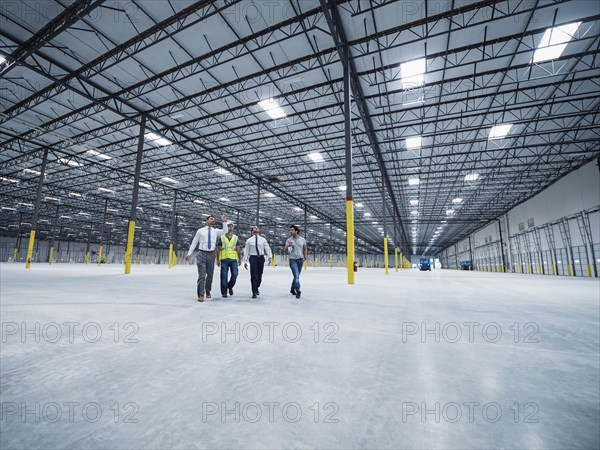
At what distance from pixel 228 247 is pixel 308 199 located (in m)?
31.5

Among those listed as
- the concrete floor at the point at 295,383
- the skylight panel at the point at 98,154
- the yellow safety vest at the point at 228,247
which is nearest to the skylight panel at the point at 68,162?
the skylight panel at the point at 98,154

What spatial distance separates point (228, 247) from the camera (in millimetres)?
6340

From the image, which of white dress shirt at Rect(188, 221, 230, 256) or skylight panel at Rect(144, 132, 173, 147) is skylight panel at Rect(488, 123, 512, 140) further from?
skylight panel at Rect(144, 132, 173, 147)

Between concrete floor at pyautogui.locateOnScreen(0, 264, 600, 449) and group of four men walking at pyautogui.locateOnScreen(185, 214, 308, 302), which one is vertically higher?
group of four men walking at pyautogui.locateOnScreen(185, 214, 308, 302)

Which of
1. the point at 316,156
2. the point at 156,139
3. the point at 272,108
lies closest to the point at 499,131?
the point at 316,156

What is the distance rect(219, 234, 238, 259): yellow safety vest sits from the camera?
6309 millimetres

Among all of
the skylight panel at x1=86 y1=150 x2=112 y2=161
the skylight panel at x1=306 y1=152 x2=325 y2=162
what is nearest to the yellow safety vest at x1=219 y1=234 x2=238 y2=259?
the skylight panel at x1=306 y1=152 x2=325 y2=162

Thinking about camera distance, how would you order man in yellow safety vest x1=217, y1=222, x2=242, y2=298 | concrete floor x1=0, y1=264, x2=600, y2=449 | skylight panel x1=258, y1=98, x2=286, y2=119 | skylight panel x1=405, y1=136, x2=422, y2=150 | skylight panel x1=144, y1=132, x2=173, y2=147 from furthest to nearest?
skylight panel x1=144, y1=132, x2=173, y2=147 → skylight panel x1=405, y1=136, x2=422, y2=150 → skylight panel x1=258, y1=98, x2=286, y2=119 → man in yellow safety vest x1=217, y1=222, x2=242, y2=298 → concrete floor x1=0, y1=264, x2=600, y2=449

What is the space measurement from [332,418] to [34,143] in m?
29.9

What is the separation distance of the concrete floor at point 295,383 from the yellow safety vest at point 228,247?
95.3 inches

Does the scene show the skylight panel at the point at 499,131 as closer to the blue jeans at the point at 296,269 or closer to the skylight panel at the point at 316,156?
the skylight panel at the point at 316,156

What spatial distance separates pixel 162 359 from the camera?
2.40 meters

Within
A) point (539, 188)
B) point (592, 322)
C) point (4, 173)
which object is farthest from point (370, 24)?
point (4, 173)

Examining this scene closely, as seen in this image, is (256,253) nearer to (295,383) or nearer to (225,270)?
(225,270)
